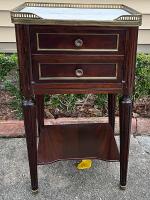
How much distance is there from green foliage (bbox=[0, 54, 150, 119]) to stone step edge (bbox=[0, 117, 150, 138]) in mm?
138

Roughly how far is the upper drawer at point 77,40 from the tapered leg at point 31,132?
32cm

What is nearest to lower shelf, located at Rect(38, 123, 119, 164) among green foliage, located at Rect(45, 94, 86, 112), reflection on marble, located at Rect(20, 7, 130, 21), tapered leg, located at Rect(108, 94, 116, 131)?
tapered leg, located at Rect(108, 94, 116, 131)

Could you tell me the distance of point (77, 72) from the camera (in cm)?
166

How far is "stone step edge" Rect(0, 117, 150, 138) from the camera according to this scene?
8.39ft

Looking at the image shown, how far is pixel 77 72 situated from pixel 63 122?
40.3 inches

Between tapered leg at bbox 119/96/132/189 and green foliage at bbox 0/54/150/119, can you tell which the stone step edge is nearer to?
green foliage at bbox 0/54/150/119

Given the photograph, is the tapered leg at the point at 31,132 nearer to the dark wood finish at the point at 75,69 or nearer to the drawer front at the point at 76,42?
the dark wood finish at the point at 75,69

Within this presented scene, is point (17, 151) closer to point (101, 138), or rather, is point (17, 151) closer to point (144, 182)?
point (101, 138)

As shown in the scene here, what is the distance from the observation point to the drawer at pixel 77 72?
1.64 m

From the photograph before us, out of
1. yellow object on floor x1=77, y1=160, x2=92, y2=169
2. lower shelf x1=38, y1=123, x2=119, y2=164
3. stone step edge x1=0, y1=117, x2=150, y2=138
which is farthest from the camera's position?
stone step edge x1=0, y1=117, x2=150, y2=138

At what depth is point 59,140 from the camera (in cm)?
219

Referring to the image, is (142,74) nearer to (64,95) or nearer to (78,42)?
(64,95)

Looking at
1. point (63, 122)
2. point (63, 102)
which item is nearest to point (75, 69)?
point (63, 122)

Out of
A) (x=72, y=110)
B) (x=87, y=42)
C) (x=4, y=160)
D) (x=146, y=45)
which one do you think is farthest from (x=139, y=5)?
(x=4, y=160)
